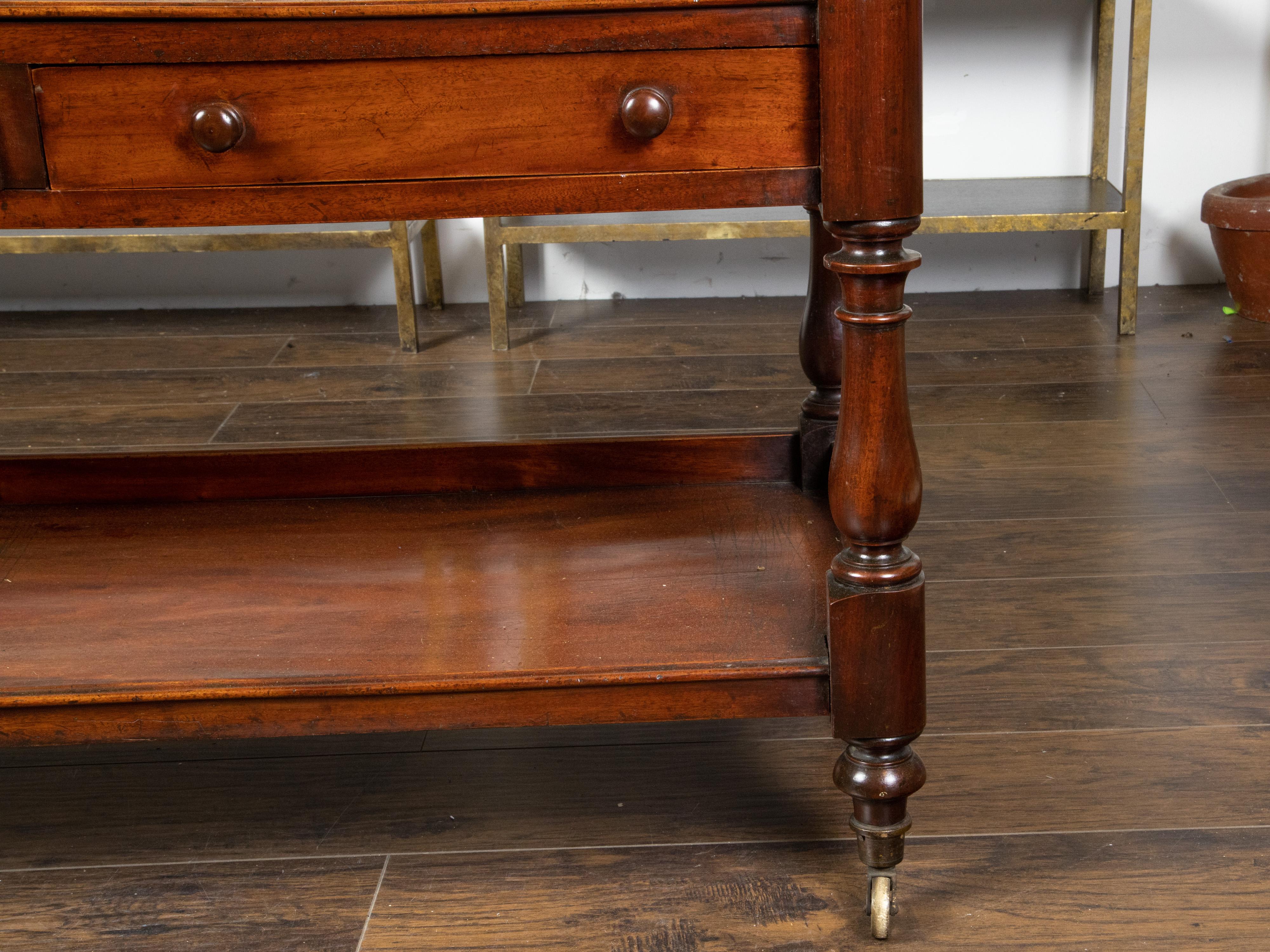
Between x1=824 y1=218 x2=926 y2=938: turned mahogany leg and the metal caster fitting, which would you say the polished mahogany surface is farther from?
the metal caster fitting

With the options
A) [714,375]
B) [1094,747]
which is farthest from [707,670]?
[714,375]

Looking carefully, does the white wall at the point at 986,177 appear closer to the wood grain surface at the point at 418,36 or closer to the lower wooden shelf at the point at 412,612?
the lower wooden shelf at the point at 412,612

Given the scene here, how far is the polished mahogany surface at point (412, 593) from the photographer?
0.97 m

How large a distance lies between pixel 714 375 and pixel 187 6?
1.54m

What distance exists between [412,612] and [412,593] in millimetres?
41

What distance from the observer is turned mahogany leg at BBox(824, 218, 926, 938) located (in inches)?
33.3

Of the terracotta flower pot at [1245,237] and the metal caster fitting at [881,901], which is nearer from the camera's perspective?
the metal caster fitting at [881,901]

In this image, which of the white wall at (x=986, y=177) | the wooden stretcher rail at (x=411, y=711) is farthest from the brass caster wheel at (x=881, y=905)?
the white wall at (x=986, y=177)

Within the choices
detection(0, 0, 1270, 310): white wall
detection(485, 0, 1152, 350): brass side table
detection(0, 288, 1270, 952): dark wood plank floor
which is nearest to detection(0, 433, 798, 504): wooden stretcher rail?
detection(0, 288, 1270, 952): dark wood plank floor

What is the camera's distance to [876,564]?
0.92 m

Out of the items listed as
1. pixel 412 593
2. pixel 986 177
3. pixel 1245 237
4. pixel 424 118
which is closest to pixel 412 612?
pixel 412 593

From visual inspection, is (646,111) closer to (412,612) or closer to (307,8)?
(307,8)

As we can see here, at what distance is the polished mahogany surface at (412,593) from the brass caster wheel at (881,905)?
0.18 metres

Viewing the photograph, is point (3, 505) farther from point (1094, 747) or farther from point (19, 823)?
point (1094, 747)
